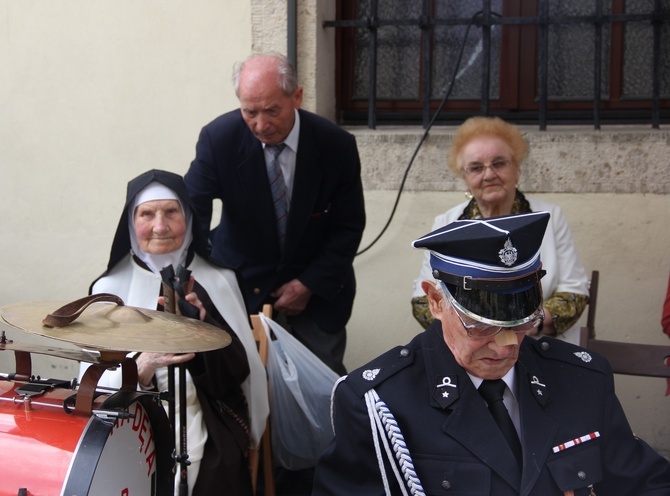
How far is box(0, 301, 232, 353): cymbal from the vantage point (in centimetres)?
244

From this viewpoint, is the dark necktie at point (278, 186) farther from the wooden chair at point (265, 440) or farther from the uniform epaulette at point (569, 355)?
the uniform epaulette at point (569, 355)

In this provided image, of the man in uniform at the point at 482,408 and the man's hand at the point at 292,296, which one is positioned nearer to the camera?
the man in uniform at the point at 482,408

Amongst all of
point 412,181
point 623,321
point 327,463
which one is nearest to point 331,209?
point 412,181

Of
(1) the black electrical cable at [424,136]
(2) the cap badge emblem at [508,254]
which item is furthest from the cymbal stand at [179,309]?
(1) the black electrical cable at [424,136]

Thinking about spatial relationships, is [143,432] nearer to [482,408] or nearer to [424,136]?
[482,408]

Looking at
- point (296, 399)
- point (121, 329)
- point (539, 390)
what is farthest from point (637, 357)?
point (121, 329)

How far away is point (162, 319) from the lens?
2.79 m

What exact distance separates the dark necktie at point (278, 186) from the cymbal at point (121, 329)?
4.78 ft

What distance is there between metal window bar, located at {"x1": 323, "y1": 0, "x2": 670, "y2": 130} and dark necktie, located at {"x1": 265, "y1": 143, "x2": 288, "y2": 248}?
1.03 meters

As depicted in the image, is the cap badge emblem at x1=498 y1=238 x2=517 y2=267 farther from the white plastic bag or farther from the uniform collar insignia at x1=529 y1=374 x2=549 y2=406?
the white plastic bag

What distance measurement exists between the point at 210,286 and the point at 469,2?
241 cm

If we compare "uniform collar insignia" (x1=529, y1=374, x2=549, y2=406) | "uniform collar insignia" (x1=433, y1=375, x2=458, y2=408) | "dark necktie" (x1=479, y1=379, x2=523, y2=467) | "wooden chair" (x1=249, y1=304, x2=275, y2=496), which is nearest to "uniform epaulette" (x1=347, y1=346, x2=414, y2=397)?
"uniform collar insignia" (x1=433, y1=375, x2=458, y2=408)

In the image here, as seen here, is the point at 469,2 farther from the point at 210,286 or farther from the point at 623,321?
the point at 210,286

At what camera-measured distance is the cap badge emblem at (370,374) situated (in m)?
2.45
